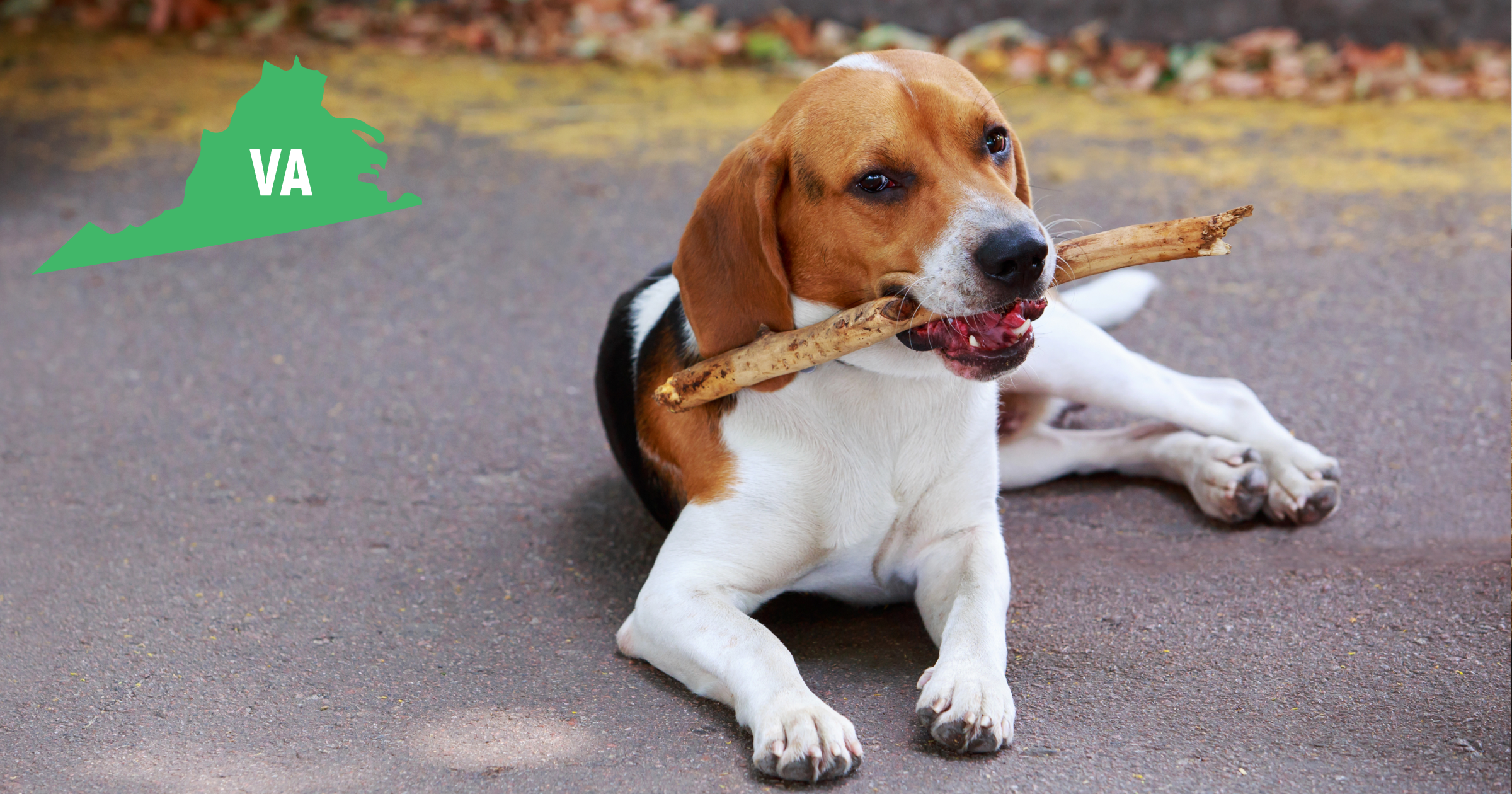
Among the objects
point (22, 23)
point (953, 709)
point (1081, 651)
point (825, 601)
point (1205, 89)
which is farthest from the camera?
point (22, 23)

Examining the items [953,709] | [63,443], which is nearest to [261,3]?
[63,443]

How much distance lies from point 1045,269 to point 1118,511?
4.96 ft

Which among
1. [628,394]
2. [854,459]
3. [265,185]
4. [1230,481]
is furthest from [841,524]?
[265,185]

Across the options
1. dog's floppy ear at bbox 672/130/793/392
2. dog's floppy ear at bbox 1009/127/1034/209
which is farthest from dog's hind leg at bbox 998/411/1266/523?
dog's floppy ear at bbox 672/130/793/392

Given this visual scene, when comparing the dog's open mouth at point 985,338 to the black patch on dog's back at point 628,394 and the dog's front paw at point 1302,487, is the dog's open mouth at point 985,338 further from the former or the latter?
the dog's front paw at point 1302,487

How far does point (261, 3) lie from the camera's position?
957 centimetres

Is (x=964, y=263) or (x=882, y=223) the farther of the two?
(x=882, y=223)

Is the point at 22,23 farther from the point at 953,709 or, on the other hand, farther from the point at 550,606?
the point at 953,709

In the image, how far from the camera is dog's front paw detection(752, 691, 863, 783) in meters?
2.57

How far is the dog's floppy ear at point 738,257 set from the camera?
297 centimetres

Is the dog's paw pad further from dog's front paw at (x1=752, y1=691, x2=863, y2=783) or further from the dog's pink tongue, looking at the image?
dog's front paw at (x1=752, y1=691, x2=863, y2=783)

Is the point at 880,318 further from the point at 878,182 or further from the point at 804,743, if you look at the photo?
the point at 804,743

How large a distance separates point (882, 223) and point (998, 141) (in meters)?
0.40

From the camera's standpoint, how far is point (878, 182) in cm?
287
